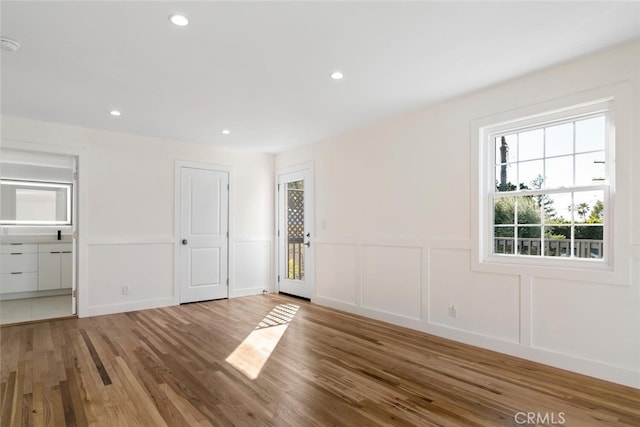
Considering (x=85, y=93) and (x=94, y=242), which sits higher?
(x=85, y=93)

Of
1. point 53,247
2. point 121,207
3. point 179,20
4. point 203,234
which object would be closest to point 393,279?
point 203,234

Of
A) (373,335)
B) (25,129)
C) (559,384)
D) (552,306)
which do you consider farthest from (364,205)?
(25,129)

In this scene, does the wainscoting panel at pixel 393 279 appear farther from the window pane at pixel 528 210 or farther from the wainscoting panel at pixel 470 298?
the window pane at pixel 528 210

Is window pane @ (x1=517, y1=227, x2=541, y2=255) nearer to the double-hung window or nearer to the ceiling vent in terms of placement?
the double-hung window

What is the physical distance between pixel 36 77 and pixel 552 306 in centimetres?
493

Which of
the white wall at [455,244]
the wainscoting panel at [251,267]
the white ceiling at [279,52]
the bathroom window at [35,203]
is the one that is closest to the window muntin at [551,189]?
the white wall at [455,244]

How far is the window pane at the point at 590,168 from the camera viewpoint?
9.62ft

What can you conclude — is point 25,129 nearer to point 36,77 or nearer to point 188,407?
point 36,77

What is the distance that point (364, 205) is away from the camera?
486cm

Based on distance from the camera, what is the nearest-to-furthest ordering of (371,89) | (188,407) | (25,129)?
(188,407) → (371,89) → (25,129)

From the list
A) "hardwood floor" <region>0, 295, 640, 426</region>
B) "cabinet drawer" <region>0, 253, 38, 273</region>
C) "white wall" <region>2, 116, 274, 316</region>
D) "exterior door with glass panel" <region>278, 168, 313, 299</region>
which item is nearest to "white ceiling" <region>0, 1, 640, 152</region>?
"white wall" <region>2, 116, 274, 316</region>

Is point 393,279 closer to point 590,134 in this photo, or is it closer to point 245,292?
point 590,134

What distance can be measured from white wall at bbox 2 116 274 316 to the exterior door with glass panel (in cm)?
92

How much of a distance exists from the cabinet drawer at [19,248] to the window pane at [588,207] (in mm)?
7583
